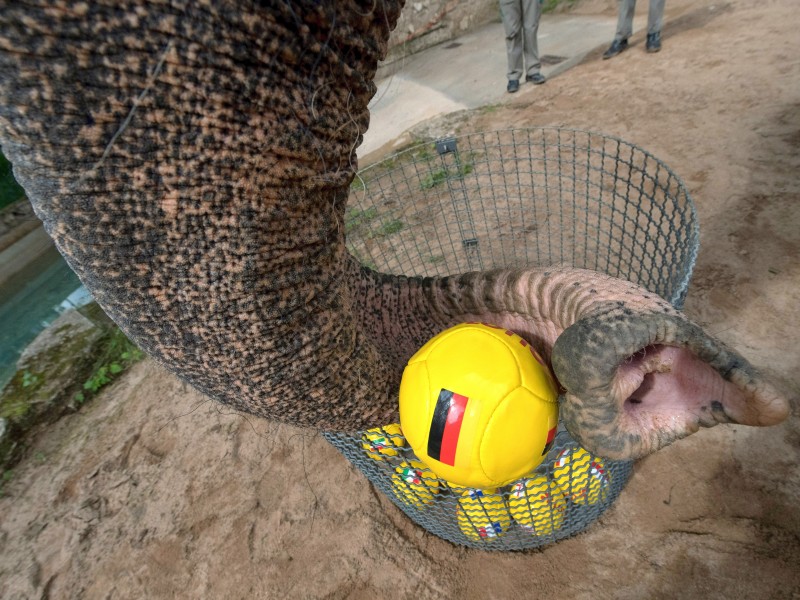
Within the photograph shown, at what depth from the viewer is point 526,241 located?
8.56 ft

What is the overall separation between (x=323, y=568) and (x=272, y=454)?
1.84 ft

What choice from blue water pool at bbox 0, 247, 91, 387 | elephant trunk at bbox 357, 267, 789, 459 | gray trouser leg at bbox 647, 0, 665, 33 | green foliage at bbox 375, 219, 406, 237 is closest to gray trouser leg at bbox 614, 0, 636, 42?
gray trouser leg at bbox 647, 0, 665, 33

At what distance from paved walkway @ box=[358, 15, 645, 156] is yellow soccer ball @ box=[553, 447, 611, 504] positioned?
3525 mm

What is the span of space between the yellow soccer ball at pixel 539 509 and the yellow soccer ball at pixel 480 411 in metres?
0.38

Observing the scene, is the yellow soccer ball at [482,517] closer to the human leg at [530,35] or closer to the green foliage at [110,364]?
the green foliage at [110,364]

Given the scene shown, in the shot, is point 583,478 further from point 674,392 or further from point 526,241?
point 526,241

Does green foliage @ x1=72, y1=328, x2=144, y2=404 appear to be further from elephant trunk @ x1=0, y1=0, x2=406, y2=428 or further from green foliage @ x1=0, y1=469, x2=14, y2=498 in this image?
elephant trunk @ x1=0, y1=0, x2=406, y2=428

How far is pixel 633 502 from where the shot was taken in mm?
1562

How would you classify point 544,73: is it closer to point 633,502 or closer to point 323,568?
point 633,502

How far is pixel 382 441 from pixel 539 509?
1.61ft

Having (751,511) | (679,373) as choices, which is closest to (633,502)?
(751,511)

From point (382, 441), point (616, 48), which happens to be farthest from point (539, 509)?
point (616, 48)

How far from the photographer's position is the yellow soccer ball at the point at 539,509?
1356 millimetres

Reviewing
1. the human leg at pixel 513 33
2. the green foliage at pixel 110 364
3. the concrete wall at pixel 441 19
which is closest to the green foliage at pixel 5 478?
the green foliage at pixel 110 364
